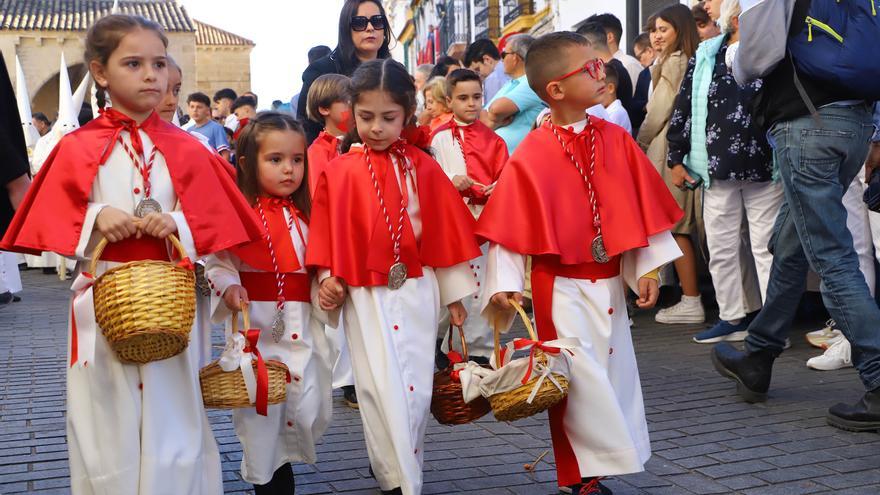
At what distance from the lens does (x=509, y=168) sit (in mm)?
4434

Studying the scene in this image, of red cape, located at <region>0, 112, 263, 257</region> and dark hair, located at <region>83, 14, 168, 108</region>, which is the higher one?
dark hair, located at <region>83, 14, 168, 108</region>

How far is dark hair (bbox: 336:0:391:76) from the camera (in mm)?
6301

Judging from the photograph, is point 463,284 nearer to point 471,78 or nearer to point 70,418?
point 70,418

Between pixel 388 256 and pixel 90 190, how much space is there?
1142 millimetres

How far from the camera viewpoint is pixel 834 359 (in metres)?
6.69

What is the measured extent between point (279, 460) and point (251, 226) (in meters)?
0.96

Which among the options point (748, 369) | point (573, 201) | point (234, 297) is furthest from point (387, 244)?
point (748, 369)

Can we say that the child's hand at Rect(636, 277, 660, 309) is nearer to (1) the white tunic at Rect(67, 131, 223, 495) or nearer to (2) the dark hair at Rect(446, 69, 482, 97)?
(1) the white tunic at Rect(67, 131, 223, 495)

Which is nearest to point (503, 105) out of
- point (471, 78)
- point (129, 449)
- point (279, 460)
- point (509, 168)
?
point (471, 78)

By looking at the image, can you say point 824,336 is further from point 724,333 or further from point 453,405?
point 453,405

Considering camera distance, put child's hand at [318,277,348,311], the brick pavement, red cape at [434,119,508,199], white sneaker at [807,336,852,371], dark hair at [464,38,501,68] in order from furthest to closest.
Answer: dark hair at [464,38,501,68] → red cape at [434,119,508,199] → white sneaker at [807,336,852,371] → the brick pavement → child's hand at [318,277,348,311]

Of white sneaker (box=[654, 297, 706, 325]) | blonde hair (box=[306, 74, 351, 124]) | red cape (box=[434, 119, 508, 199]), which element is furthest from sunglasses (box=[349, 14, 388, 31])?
white sneaker (box=[654, 297, 706, 325])

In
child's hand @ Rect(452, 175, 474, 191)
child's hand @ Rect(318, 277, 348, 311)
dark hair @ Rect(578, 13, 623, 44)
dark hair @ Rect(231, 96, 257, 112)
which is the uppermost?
dark hair @ Rect(578, 13, 623, 44)

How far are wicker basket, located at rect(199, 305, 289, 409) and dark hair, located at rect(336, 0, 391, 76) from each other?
2758 millimetres
